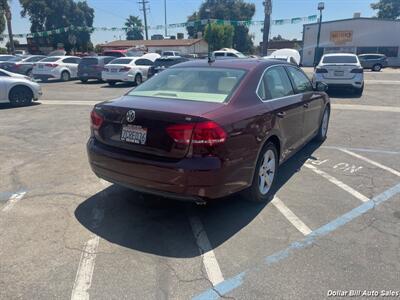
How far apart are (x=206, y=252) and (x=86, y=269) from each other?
1045mm

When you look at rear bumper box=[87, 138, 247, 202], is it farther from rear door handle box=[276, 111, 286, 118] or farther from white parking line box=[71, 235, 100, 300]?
rear door handle box=[276, 111, 286, 118]

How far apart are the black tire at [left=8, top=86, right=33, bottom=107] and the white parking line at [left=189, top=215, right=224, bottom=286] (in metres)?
9.82

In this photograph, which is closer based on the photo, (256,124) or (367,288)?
(367,288)

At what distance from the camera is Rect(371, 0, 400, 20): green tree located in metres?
67.4

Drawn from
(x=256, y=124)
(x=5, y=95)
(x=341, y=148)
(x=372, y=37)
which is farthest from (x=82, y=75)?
(x=372, y=37)

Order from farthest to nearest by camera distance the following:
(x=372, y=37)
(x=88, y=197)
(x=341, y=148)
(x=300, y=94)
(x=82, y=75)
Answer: (x=372, y=37) < (x=82, y=75) < (x=341, y=148) < (x=300, y=94) < (x=88, y=197)

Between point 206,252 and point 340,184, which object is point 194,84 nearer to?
point 206,252

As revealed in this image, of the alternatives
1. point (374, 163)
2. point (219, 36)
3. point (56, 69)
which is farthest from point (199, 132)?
point (219, 36)

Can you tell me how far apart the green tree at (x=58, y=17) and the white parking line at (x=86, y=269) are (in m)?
59.5

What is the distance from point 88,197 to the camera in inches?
178

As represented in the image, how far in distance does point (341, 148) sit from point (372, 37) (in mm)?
45279

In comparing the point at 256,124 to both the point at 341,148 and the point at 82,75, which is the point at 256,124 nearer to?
the point at 341,148

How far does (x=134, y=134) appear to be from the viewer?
3.64 m

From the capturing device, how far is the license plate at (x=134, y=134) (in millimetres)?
3572
